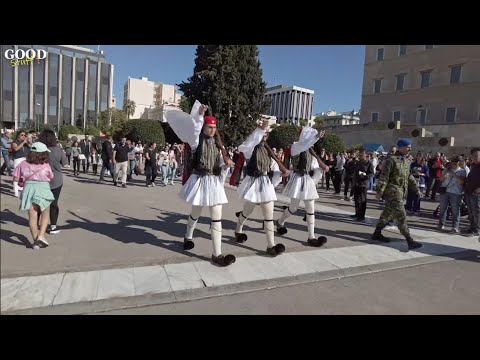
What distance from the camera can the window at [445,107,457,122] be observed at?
111 feet

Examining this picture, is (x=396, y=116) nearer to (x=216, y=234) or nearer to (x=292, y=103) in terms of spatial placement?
(x=292, y=103)

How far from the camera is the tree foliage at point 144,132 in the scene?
2912cm

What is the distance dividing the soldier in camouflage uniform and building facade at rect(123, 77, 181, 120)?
288 ft

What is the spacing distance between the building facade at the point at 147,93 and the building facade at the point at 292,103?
3976 cm

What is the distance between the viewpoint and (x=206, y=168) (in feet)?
14.8

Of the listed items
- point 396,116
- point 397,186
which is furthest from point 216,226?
point 396,116

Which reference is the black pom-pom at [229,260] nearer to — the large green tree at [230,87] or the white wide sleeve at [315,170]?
the white wide sleeve at [315,170]

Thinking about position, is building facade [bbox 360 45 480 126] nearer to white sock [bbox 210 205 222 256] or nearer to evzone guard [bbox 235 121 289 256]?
evzone guard [bbox 235 121 289 256]

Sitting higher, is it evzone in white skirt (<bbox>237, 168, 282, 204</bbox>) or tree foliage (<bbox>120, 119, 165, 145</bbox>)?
tree foliage (<bbox>120, 119, 165, 145</bbox>)

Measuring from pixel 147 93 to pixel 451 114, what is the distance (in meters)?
82.0

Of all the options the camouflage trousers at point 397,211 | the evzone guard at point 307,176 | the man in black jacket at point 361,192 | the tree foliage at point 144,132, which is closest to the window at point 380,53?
the tree foliage at point 144,132

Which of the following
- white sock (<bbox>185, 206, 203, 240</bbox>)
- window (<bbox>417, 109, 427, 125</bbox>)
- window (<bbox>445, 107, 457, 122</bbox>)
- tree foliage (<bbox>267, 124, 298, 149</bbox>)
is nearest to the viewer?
white sock (<bbox>185, 206, 203, 240</bbox>)

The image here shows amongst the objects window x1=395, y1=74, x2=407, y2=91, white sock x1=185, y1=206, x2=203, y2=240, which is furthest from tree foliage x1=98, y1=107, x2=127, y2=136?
window x1=395, y1=74, x2=407, y2=91
